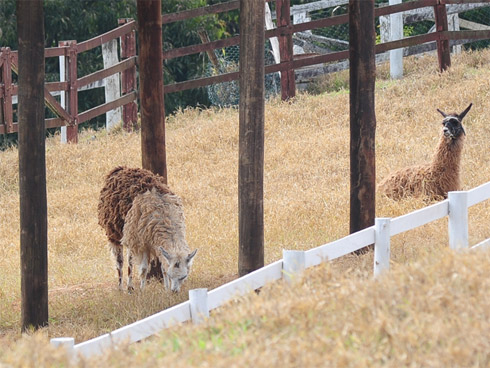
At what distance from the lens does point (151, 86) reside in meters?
10.2

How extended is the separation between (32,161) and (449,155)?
5.92m

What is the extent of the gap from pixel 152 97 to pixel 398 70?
1014 centimetres

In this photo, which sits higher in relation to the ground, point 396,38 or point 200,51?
point 396,38

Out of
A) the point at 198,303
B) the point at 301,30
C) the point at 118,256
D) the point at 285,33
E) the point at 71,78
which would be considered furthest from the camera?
the point at 301,30

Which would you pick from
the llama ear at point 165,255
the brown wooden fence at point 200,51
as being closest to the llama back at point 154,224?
the llama ear at point 165,255

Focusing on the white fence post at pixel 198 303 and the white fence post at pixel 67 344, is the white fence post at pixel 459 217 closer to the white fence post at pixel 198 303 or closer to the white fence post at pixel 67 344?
the white fence post at pixel 198 303

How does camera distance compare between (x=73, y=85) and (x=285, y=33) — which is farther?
(x=285, y=33)

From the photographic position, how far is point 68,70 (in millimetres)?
17281

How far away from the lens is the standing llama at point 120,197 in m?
9.47

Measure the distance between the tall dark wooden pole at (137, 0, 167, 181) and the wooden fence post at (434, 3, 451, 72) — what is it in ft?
28.8

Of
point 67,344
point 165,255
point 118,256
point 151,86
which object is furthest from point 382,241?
point 151,86

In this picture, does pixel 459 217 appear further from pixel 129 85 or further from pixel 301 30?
pixel 129 85

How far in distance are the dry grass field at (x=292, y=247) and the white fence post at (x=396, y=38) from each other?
0.35 m

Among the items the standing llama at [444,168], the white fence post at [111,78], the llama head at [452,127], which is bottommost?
the standing llama at [444,168]
